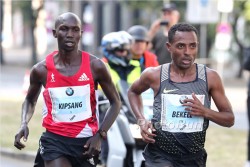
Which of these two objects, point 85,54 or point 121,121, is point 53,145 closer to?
point 85,54

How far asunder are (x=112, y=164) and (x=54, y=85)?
2.31 m

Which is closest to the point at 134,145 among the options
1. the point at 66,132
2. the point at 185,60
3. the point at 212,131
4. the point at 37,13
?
the point at 66,132

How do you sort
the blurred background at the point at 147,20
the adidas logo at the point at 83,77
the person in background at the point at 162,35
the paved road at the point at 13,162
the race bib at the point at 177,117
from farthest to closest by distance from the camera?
the blurred background at the point at 147,20, the paved road at the point at 13,162, the person in background at the point at 162,35, the adidas logo at the point at 83,77, the race bib at the point at 177,117

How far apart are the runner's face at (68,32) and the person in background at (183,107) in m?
0.78

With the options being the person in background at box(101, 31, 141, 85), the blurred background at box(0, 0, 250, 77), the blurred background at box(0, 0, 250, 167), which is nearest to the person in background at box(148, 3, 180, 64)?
the blurred background at box(0, 0, 250, 167)

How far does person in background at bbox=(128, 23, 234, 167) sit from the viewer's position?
5.38m

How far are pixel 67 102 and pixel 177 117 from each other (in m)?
0.98

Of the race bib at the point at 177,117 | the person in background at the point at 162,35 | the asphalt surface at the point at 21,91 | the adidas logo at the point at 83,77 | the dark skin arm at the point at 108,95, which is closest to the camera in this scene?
the race bib at the point at 177,117

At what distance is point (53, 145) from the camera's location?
19.1 feet

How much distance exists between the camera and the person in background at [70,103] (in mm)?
5812

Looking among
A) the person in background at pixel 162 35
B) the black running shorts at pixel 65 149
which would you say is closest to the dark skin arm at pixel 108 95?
the black running shorts at pixel 65 149

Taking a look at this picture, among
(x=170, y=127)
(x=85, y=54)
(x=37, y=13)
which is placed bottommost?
(x=37, y=13)

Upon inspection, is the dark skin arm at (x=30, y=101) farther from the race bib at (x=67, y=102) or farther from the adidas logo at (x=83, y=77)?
the adidas logo at (x=83, y=77)

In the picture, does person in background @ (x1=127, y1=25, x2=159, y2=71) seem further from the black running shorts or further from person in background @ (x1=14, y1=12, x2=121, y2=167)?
the black running shorts
